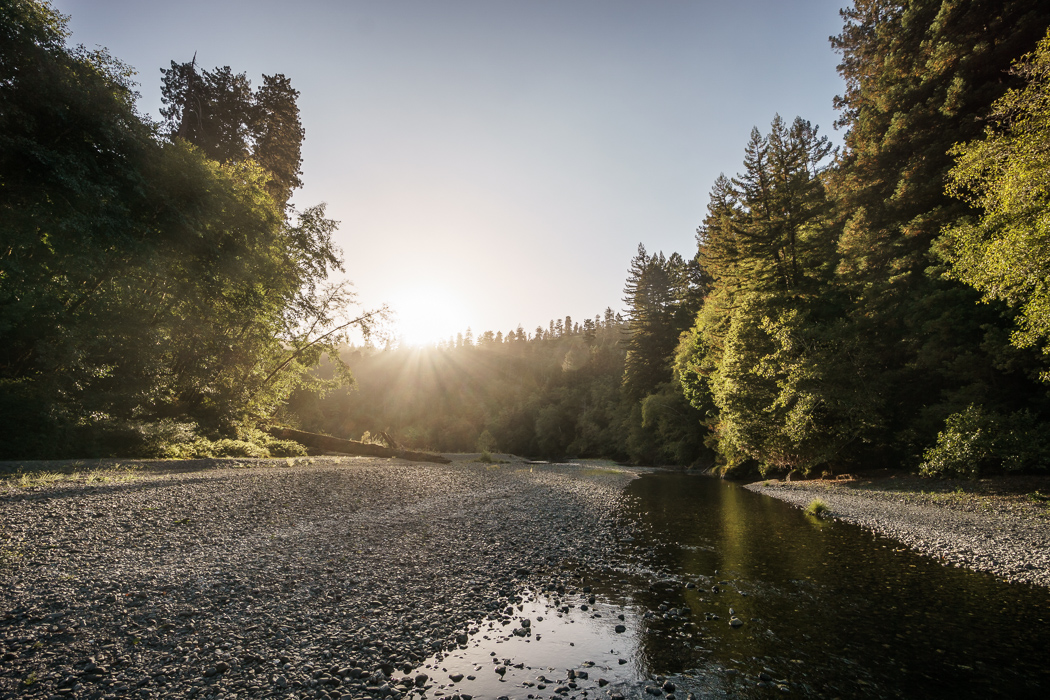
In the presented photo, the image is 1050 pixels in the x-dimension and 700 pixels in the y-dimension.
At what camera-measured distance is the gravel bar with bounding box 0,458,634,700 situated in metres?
4.20

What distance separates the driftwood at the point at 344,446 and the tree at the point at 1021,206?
29.2 meters

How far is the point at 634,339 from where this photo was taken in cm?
5325

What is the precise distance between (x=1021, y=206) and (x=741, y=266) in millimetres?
15144

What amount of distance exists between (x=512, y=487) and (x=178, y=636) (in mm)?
15203

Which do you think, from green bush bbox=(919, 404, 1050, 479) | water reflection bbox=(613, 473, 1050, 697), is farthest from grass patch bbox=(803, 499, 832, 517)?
green bush bbox=(919, 404, 1050, 479)

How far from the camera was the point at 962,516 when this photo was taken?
12.1 m

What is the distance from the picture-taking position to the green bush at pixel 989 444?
13.9 meters

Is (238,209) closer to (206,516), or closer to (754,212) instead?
(206,516)

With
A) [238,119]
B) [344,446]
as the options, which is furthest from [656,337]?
[238,119]

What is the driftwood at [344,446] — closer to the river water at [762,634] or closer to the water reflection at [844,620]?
the water reflection at [844,620]

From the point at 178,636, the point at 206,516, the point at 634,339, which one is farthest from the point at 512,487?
the point at 634,339

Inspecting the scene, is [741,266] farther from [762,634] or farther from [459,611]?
[459,611]

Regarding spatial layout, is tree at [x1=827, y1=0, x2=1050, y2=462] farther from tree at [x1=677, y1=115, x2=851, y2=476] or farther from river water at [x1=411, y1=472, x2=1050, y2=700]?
river water at [x1=411, y1=472, x2=1050, y2=700]

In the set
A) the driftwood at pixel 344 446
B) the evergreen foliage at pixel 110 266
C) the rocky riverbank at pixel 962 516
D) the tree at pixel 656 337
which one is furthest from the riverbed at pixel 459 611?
the tree at pixel 656 337
